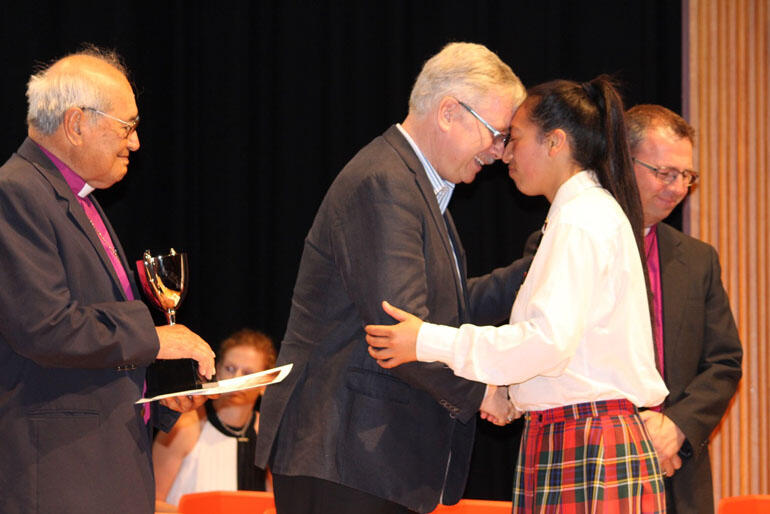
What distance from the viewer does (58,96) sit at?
98.3 inches

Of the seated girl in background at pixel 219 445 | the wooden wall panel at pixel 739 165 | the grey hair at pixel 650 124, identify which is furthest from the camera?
the wooden wall panel at pixel 739 165

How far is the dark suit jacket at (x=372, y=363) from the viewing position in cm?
230

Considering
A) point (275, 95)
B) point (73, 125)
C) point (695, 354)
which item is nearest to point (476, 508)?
point (695, 354)

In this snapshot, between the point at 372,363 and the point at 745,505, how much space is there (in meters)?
1.75

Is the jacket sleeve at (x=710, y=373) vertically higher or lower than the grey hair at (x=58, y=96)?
lower

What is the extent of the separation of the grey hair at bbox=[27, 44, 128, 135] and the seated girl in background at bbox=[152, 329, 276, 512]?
2.01m

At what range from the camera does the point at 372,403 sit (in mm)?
2322

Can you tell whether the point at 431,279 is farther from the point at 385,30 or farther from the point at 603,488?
the point at 385,30

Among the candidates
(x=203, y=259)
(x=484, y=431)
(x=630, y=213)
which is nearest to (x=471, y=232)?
(x=484, y=431)

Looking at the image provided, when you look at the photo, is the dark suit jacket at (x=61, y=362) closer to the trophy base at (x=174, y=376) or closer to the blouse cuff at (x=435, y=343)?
the trophy base at (x=174, y=376)

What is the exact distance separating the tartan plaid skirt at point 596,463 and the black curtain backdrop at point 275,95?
2.46m

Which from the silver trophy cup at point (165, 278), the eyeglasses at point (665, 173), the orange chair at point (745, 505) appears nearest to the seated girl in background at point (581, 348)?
the silver trophy cup at point (165, 278)

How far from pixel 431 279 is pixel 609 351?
47cm

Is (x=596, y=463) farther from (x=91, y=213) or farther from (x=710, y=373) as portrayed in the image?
(x=91, y=213)
